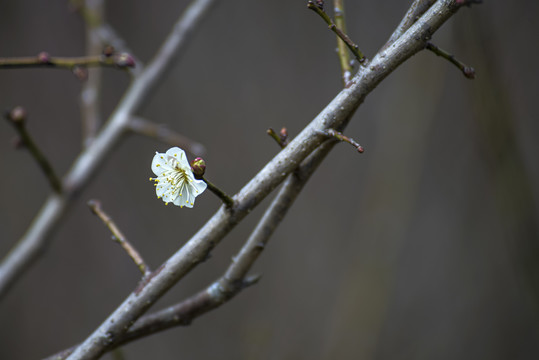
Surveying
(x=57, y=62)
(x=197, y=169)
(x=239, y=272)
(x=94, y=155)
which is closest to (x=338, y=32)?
(x=197, y=169)

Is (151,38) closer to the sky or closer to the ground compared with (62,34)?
closer to the ground

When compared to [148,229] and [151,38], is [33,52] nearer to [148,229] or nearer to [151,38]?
[151,38]

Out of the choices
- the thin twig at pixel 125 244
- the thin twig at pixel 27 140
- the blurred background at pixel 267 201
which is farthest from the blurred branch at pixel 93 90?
the thin twig at pixel 125 244

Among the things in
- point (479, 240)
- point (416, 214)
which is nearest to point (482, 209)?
point (479, 240)

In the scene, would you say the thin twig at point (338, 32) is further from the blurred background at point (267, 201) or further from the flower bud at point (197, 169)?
the blurred background at point (267, 201)

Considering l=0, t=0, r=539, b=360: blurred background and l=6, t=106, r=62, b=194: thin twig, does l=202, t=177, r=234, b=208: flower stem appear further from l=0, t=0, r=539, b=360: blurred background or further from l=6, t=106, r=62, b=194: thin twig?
l=0, t=0, r=539, b=360: blurred background

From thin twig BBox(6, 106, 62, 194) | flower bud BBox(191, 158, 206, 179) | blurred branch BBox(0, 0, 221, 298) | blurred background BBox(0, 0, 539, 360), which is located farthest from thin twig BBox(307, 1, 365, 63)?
blurred background BBox(0, 0, 539, 360)

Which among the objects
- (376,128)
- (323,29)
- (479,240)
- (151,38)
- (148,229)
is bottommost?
(479,240)
